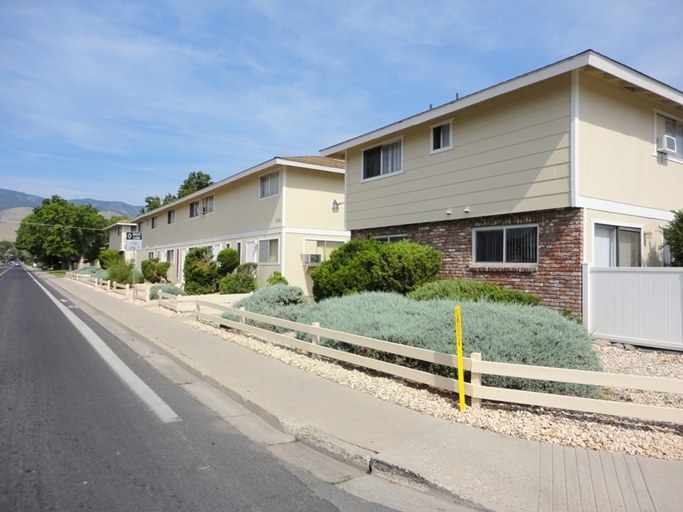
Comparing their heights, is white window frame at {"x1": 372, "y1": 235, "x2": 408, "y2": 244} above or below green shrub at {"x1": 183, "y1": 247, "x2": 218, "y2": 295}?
above

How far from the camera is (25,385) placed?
732 centimetres

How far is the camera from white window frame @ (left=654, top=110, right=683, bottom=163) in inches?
492

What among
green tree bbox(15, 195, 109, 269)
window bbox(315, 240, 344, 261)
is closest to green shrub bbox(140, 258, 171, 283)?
window bbox(315, 240, 344, 261)

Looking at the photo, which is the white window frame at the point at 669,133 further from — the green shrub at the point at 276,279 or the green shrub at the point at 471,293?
the green shrub at the point at 276,279

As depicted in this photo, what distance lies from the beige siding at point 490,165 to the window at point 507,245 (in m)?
0.51

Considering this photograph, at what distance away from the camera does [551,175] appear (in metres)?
10.9

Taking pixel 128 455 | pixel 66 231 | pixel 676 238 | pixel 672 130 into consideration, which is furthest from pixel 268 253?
pixel 66 231

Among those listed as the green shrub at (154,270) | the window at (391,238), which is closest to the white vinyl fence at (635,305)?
the window at (391,238)

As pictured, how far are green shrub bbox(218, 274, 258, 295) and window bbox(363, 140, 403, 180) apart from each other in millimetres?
7622

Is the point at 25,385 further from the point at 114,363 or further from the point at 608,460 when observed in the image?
the point at 608,460

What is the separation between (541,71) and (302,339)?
750cm

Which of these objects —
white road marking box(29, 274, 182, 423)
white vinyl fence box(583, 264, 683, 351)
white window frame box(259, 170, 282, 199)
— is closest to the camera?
white road marking box(29, 274, 182, 423)

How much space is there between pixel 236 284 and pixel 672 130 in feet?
51.9

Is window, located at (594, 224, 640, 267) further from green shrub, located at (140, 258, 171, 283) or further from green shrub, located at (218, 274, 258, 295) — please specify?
green shrub, located at (140, 258, 171, 283)
